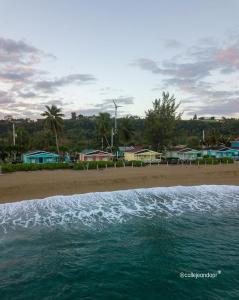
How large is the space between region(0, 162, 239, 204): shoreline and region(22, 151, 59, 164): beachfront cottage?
17427mm

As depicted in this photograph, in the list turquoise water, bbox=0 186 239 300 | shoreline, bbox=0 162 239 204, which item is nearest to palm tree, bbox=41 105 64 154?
A: shoreline, bbox=0 162 239 204

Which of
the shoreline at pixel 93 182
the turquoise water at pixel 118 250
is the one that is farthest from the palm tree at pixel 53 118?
the turquoise water at pixel 118 250

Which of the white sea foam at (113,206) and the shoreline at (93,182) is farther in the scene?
the shoreline at (93,182)

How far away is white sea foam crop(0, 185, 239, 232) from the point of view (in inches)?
788

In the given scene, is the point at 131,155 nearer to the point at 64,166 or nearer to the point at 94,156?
the point at 94,156

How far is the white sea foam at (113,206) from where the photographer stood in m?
20.0

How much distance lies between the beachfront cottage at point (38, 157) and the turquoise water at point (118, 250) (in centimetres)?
2716

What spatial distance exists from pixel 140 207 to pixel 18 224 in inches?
383

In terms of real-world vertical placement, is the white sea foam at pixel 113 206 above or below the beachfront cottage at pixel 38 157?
below

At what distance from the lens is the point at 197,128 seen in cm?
14100

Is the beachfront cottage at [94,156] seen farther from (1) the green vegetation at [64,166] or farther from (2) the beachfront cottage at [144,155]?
(1) the green vegetation at [64,166]

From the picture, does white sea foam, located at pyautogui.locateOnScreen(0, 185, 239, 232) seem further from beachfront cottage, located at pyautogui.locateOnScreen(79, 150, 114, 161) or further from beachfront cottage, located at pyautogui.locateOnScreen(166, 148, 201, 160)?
beachfront cottage, located at pyautogui.locateOnScreen(166, 148, 201, 160)

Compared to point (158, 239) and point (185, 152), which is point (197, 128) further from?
point (158, 239)

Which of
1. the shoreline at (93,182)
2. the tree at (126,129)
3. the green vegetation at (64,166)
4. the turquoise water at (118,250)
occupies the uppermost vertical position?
A: the tree at (126,129)
